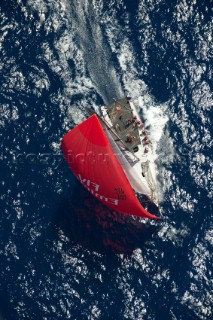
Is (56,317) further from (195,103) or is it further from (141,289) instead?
(195,103)

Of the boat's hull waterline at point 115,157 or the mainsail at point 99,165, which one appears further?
the boat's hull waterline at point 115,157

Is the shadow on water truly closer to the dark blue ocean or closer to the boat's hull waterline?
the dark blue ocean

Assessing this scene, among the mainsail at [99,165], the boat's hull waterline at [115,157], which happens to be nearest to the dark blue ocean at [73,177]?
the boat's hull waterline at [115,157]

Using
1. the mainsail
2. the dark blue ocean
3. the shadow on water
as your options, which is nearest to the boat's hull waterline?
the mainsail

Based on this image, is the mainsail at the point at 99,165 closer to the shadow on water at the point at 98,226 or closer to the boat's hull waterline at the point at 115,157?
the boat's hull waterline at the point at 115,157

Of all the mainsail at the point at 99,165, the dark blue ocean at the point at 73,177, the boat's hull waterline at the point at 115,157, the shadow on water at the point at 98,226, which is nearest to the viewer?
the mainsail at the point at 99,165

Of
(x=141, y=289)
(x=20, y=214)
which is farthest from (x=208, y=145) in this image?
(x=20, y=214)

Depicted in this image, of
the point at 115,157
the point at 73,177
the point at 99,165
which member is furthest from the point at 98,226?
the point at 115,157
